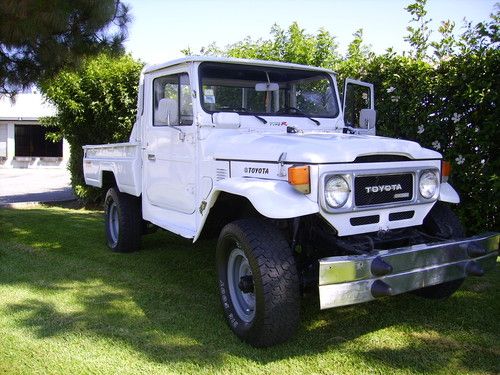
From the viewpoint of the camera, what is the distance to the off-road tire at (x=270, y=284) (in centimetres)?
309

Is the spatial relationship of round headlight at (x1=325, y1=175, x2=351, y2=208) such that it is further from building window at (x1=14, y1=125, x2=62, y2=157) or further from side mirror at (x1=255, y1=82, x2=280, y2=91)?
building window at (x1=14, y1=125, x2=62, y2=157)

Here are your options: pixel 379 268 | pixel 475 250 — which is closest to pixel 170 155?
pixel 379 268

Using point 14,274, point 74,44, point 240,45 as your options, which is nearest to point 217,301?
point 14,274

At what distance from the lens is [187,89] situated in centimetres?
442

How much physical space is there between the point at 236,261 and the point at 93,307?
4.42 ft

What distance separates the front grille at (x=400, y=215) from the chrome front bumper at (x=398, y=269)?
37 cm

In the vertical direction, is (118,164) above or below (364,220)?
above

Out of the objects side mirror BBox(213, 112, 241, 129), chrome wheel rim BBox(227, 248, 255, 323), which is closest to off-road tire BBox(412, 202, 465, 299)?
chrome wheel rim BBox(227, 248, 255, 323)

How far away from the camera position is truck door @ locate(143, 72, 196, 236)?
4.38 m

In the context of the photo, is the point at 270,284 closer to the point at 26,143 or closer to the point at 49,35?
the point at 49,35

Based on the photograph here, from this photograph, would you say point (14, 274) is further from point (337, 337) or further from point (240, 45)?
point (240, 45)

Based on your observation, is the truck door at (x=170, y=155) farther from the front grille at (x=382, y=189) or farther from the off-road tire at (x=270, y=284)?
the front grille at (x=382, y=189)

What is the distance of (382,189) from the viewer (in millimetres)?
3451

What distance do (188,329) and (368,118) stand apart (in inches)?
105
